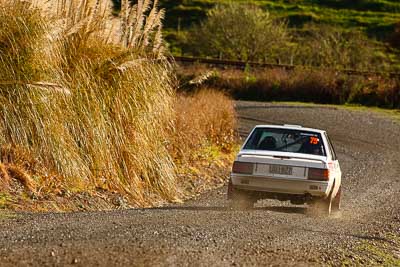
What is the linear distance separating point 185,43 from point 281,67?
20734mm

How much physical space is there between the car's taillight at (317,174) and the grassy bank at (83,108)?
9.05 ft

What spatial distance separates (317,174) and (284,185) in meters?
0.50

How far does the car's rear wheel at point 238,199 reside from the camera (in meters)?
15.4

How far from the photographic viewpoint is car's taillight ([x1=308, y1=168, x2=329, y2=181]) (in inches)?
591

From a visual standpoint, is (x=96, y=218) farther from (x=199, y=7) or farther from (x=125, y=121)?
(x=199, y=7)

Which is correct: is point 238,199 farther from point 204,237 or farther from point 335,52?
point 335,52

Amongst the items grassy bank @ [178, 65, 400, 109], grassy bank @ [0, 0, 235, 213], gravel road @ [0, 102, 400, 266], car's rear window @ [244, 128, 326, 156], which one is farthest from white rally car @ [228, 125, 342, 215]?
grassy bank @ [178, 65, 400, 109]

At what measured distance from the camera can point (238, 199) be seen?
15.5 m

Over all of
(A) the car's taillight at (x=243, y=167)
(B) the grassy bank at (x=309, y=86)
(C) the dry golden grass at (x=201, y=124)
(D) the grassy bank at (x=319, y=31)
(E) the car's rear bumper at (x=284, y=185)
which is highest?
(A) the car's taillight at (x=243, y=167)

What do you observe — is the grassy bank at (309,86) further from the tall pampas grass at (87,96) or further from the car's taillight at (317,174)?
the car's taillight at (317,174)

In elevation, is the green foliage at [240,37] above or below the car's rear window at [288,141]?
below

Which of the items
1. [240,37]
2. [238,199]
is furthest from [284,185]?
[240,37]

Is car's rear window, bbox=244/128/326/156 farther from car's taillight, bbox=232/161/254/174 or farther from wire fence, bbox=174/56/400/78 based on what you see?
wire fence, bbox=174/56/400/78

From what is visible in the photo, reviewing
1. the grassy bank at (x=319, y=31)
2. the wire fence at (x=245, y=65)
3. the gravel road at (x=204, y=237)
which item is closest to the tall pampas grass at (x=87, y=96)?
the gravel road at (x=204, y=237)
